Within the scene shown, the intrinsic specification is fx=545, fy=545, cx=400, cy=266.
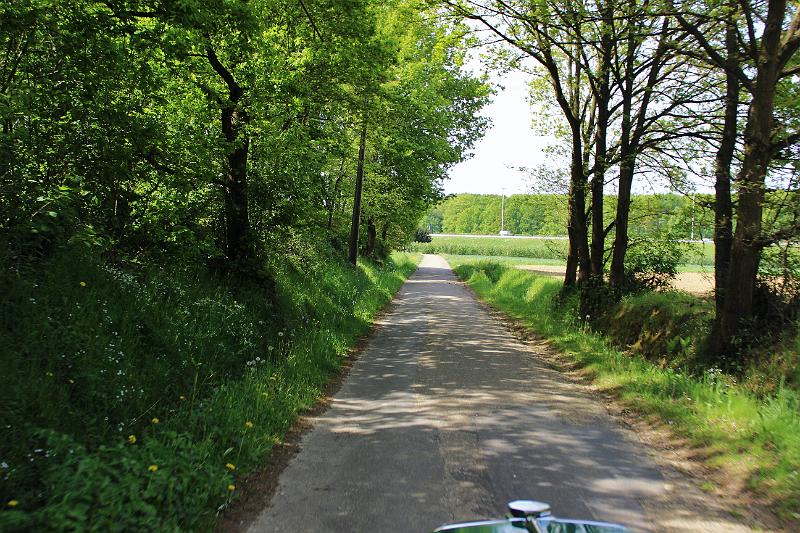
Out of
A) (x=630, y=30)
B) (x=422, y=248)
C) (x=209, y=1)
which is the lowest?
(x=422, y=248)

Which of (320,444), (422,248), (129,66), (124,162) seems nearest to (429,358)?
(320,444)

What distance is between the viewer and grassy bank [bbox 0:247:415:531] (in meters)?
3.46

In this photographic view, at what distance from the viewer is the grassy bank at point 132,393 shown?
3465mm

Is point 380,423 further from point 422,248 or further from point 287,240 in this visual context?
point 422,248

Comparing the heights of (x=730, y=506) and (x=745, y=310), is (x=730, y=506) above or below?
below

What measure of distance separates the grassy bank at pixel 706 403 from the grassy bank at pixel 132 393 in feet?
14.3

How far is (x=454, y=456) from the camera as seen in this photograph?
5.27 meters

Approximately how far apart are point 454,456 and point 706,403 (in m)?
3.33

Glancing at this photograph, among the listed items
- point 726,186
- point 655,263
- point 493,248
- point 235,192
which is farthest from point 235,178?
point 493,248

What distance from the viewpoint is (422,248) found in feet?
426

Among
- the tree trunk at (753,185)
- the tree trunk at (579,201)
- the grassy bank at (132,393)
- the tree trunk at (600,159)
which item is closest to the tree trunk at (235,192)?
the grassy bank at (132,393)

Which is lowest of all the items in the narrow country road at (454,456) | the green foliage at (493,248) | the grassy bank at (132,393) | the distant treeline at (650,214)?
the green foliage at (493,248)

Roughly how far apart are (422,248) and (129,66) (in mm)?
122811

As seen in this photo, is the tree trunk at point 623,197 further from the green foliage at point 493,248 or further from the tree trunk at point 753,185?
the green foliage at point 493,248
